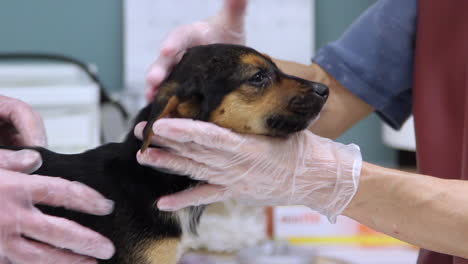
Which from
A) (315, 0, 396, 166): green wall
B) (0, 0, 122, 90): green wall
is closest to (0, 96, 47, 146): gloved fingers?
(0, 0, 122, 90): green wall

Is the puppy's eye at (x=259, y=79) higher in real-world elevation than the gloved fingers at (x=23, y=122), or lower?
higher

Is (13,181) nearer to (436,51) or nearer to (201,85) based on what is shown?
(201,85)

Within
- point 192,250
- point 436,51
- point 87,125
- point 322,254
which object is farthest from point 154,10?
point 436,51

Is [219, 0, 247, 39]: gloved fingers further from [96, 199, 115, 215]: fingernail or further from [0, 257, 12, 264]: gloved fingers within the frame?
[0, 257, 12, 264]: gloved fingers

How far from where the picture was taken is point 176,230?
979mm

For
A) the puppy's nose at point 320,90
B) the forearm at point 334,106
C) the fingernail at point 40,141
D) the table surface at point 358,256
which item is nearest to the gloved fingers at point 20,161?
the fingernail at point 40,141

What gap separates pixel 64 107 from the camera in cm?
161

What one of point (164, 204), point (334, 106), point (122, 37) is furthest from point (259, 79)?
point (122, 37)

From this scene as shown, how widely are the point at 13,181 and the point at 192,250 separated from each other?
949 millimetres

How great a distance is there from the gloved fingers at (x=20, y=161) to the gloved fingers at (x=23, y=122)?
23 cm

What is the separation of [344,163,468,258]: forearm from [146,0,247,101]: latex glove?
43cm

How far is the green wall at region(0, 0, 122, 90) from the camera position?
2094 mm

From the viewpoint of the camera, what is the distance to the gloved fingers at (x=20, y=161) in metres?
0.92

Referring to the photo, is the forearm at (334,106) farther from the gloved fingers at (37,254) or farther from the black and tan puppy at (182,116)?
the gloved fingers at (37,254)
